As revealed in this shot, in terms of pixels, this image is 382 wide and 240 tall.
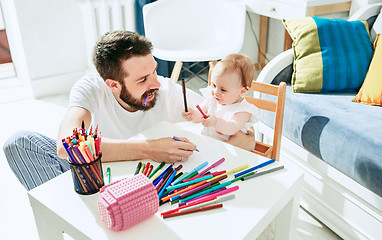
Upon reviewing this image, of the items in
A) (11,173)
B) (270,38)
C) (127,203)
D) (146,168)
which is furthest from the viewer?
(270,38)

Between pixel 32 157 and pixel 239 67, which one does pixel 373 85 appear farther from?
pixel 32 157

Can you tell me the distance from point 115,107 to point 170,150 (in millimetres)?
436

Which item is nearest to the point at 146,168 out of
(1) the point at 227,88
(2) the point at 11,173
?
(1) the point at 227,88

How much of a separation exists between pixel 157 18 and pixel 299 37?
1246 mm

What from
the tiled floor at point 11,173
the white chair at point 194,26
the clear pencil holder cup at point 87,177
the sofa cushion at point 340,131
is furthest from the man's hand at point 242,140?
the white chair at point 194,26

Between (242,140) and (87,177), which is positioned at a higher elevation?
(87,177)

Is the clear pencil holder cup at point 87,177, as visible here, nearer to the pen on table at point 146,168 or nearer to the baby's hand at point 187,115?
the pen on table at point 146,168

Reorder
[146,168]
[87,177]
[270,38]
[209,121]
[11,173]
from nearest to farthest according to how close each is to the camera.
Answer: [87,177]
[146,168]
[209,121]
[11,173]
[270,38]

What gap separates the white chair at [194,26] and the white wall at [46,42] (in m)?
0.77

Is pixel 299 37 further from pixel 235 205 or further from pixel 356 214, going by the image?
pixel 235 205

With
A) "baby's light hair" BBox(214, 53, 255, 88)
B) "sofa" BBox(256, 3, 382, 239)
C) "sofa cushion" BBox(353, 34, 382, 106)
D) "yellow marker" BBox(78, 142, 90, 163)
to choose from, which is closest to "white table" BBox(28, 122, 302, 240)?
"yellow marker" BBox(78, 142, 90, 163)

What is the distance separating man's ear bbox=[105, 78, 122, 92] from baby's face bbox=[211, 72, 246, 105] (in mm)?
359

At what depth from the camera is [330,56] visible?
180 cm

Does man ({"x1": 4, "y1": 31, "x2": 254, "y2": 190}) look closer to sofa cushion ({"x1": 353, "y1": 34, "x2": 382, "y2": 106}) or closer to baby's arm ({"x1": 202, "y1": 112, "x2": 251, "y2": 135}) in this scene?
baby's arm ({"x1": 202, "y1": 112, "x2": 251, "y2": 135})
